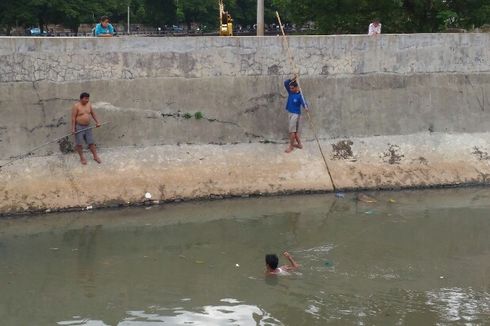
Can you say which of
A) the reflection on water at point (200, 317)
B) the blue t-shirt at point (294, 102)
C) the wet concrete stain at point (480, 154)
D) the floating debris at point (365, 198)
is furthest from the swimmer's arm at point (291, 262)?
the wet concrete stain at point (480, 154)

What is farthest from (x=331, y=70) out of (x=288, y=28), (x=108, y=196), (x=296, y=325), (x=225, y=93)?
(x=288, y=28)

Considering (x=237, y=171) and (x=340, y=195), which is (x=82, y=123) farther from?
(x=340, y=195)

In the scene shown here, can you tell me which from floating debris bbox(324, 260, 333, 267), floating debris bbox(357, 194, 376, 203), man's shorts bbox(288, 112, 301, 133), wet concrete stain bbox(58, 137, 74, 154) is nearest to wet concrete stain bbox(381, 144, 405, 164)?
floating debris bbox(357, 194, 376, 203)

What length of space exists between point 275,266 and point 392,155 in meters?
5.33

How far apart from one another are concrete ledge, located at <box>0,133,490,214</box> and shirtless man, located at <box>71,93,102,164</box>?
0.63 feet

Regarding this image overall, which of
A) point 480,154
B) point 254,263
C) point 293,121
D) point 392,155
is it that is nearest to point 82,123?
point 293,121

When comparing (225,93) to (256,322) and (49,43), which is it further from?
(256,322)

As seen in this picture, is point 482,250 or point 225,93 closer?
point 482,250

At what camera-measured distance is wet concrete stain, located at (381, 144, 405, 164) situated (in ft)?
42.3

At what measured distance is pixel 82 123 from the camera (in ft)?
37.6

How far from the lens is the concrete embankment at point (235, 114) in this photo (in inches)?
451

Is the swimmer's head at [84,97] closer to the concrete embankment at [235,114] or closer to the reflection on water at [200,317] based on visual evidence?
the concrete embankment at [235,114]

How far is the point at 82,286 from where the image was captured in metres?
8.23

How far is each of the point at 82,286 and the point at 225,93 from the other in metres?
5.34
